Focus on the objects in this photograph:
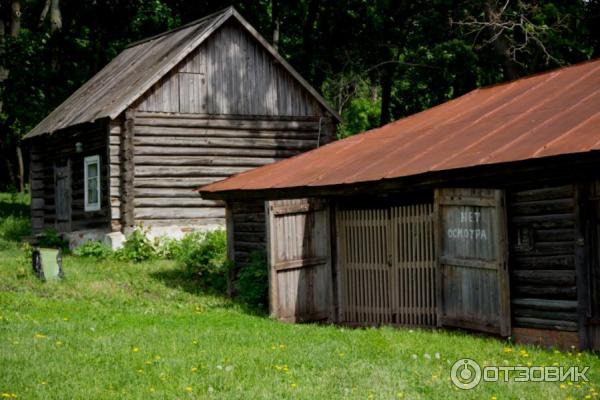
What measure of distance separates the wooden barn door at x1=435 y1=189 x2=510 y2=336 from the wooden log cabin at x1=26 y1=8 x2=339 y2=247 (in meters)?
11.1

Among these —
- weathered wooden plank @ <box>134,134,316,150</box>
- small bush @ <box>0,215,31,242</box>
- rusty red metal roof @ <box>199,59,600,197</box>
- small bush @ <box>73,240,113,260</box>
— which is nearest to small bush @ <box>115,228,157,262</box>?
small bush @ <box>73,240,113,260</box>

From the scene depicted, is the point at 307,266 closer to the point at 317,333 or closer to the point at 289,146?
the point at 317,333

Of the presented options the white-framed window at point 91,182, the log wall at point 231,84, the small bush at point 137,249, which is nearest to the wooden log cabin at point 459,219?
the small bush at point 137,249

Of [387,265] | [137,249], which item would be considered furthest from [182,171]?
[387,265]

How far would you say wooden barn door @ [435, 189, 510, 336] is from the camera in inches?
462

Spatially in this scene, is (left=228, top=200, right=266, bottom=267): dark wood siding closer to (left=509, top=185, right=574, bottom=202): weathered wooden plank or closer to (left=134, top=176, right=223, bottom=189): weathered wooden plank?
(left=134, top=176, right=223, bottom=189): weathered wooden plank

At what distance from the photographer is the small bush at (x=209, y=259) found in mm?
17844

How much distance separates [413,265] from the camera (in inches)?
531

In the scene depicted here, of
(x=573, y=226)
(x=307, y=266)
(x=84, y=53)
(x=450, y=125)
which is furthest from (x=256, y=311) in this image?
(x=84, y=53)

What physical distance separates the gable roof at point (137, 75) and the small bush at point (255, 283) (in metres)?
7.38

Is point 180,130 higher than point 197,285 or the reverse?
higher

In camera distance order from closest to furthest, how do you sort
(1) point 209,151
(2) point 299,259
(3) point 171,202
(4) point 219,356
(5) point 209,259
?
1. (4) point 219,356
2. (2) point 299,259
3. (5) point 209,259
4. (3) point 171,202
5. (1) point 209,151

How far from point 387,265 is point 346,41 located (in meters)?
21.1

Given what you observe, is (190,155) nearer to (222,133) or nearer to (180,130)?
(180,130)
